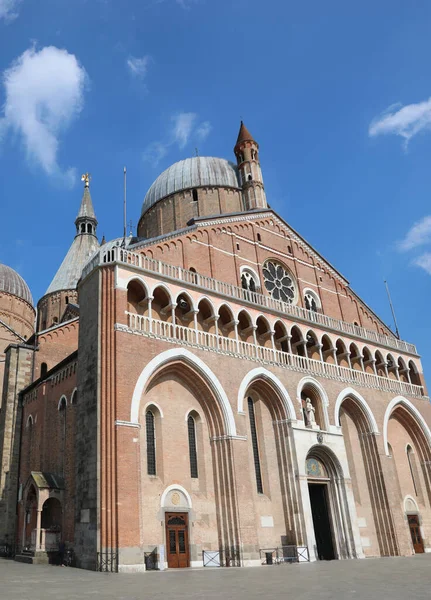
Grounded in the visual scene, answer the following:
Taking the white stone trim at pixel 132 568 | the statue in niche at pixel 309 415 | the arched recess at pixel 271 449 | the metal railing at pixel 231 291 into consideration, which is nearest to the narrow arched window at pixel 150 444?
the white stone trim at pixel 132 568

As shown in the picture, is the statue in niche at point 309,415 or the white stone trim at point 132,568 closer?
the white stone trim at point 132,568

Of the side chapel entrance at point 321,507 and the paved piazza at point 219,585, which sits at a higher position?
the side chapel entrance at point 321,507

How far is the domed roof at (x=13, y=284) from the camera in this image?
4966cm

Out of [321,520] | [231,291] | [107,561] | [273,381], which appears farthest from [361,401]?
[107,561]

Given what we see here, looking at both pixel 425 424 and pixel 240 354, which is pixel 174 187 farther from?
pixel 425 424

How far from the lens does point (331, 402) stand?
27.7m

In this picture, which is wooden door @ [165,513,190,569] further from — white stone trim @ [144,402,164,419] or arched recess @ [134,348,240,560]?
white stone trim @ [144,402,164,419]

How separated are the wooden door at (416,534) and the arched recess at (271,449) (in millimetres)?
10014

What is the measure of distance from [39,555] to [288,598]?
1324 centimetres

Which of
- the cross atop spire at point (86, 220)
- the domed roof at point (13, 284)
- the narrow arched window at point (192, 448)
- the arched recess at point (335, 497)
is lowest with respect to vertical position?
the arched recess at point (335, 497)

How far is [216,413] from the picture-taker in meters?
22.7

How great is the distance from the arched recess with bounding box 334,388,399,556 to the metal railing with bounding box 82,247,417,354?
4.21 m

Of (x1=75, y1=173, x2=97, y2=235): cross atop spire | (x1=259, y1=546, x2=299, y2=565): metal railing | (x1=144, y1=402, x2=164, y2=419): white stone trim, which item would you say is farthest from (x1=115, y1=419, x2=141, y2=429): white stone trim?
(x1=75, y1=173, x2=97, y2=235): cross atop spire

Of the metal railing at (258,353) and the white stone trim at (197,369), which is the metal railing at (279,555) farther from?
the metal railing at (258,353)
